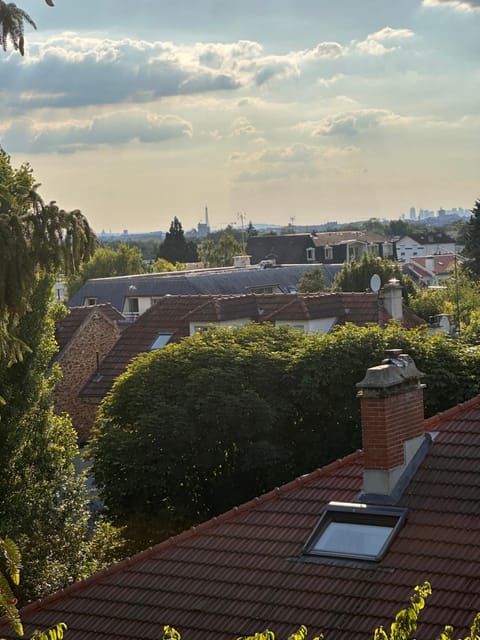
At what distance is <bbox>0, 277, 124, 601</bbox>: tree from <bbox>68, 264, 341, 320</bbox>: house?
38.6m

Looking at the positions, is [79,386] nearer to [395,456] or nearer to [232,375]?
[232,375]

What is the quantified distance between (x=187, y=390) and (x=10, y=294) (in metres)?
17.6

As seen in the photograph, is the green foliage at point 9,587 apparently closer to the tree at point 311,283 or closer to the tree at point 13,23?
the tree at point 13,23

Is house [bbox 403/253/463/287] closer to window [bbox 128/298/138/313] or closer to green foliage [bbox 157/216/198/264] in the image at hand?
green foliage [bbox 157/216/198/264]

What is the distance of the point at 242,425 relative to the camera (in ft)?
86.3

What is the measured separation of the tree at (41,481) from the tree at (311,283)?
4804 cm

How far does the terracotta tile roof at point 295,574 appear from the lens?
13.3m

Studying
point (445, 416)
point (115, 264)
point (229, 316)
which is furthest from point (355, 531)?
point (115, 264)

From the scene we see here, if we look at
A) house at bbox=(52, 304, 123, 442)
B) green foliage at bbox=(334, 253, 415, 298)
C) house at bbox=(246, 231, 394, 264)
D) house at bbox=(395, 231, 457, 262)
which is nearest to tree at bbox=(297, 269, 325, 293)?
green foliage at bbox=(334, 253, 415, 298)

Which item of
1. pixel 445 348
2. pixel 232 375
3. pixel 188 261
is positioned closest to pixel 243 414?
pixel 232 375

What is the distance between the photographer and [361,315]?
136 feet

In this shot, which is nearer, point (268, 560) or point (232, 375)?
point (268, 560)

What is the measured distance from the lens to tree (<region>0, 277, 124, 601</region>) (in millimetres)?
22906

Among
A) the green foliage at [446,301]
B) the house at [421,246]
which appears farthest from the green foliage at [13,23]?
the house at [421,246]
